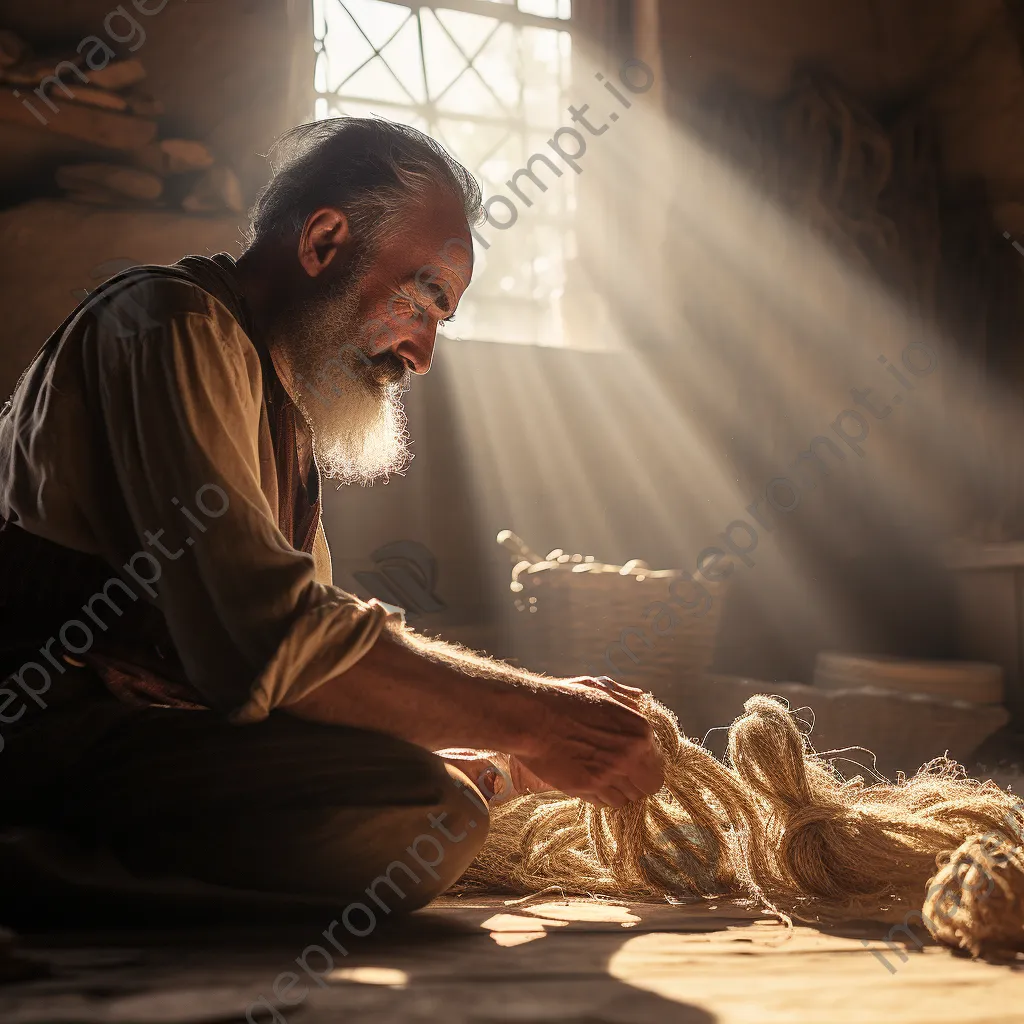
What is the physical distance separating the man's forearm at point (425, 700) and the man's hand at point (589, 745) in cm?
3

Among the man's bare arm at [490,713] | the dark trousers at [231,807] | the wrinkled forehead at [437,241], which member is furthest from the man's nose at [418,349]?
the dark trousers at [231,807]

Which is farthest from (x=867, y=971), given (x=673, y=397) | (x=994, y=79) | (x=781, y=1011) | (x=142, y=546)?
(x=994, y=79)

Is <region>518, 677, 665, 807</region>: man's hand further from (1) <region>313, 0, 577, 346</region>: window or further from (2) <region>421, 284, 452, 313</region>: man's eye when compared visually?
(1) <region>313, 0, 577, 346</region>: window

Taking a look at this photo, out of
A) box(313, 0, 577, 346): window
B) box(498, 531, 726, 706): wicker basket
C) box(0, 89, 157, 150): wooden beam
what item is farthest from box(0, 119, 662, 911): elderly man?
box(313, 0, 577, 346): window

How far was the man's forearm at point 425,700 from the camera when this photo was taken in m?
1.47

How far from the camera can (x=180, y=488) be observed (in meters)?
1.42

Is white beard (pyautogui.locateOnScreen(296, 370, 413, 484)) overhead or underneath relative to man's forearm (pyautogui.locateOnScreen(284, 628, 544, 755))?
overhead

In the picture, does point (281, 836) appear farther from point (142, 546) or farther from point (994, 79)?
point (994, 79)

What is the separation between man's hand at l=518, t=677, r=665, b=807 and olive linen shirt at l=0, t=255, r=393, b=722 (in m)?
0.29

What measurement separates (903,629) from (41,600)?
4.50m

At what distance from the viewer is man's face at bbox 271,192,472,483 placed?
1.89 m

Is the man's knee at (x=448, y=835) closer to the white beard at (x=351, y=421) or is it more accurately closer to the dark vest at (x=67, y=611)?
the dark vest at (x=67, y=611)

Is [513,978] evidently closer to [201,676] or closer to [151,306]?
[201,676]

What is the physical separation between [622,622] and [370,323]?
241 centimetres
